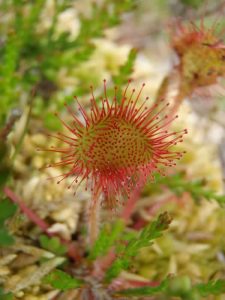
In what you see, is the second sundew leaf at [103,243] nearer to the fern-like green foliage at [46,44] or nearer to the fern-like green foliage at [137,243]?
the fern-like green foliage at [137,243]

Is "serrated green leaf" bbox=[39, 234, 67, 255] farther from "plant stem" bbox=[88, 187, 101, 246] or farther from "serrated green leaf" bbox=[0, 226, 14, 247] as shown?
"serrated green leaf" bbox=[0, 226, 14, 247]

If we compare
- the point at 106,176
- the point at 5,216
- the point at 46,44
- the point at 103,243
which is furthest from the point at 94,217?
the point at 46,44

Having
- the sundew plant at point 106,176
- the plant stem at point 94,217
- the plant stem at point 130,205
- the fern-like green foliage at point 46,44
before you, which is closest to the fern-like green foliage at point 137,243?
the sundew plant at point 106,176

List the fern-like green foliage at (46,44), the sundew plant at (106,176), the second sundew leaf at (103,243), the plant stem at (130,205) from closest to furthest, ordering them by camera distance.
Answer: the sundew plant at (106,176) → the second sundew leaf at (103,243) → the plant stem at (130,205) → the fern-like green foliage at (46,44)

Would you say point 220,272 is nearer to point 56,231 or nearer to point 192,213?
point 192,213

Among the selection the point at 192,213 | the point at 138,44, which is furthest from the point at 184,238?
the point at 138,44

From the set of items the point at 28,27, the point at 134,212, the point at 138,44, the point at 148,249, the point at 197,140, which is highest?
the point at 138,44
